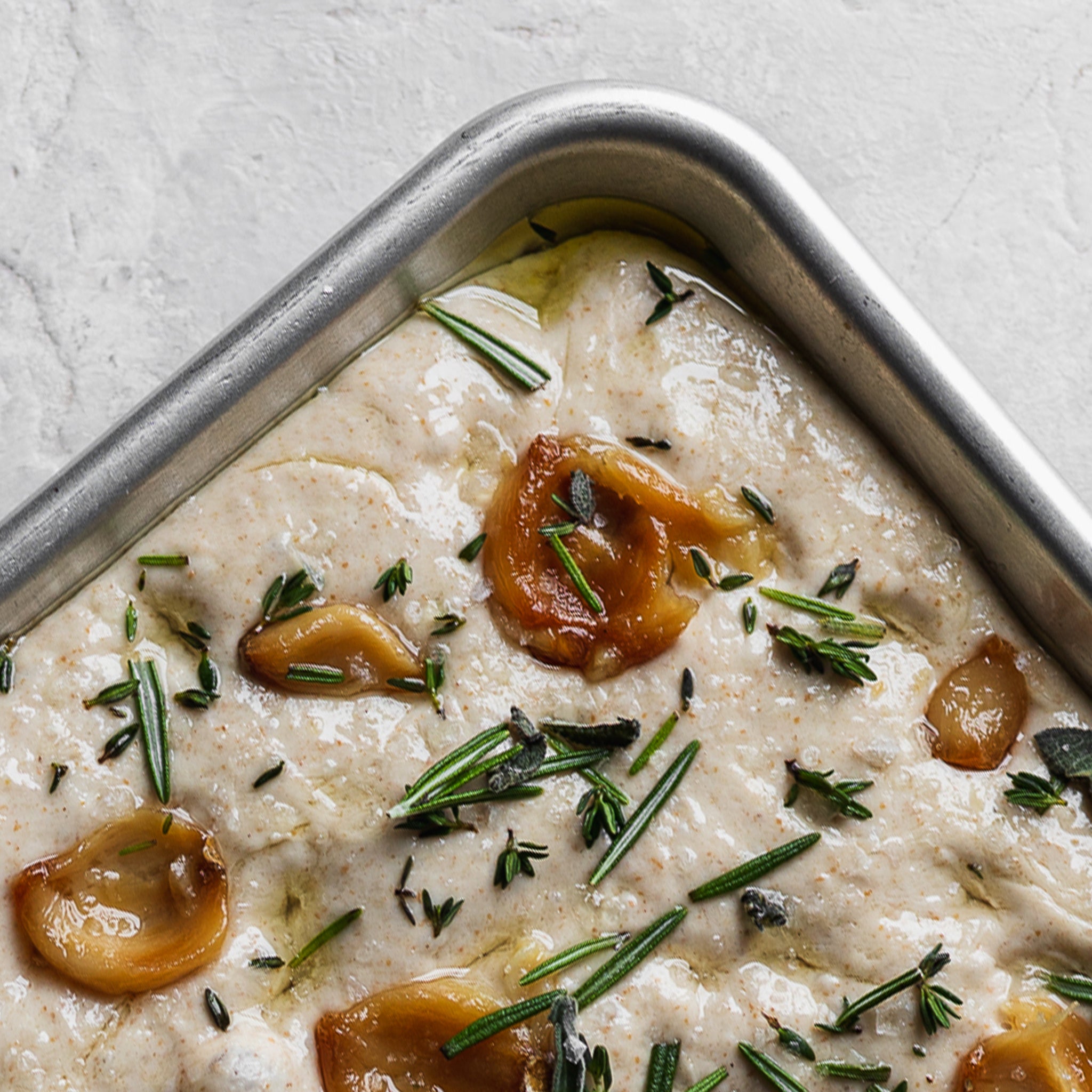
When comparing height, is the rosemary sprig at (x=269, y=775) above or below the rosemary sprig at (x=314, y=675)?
below

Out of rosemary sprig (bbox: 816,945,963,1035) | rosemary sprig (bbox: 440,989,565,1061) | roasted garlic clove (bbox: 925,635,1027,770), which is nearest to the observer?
rosemary sprig (bbox: 440,989,565,1061)

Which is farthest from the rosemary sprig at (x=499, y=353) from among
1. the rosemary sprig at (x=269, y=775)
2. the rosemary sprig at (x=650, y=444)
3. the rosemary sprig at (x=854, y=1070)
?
the rosemary sprig at (x=854, y=1070)

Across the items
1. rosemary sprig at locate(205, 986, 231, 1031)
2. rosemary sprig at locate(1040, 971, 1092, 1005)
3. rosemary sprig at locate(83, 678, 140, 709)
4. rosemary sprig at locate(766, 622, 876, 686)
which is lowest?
rosemary sprig at locate(205, 986, 231, 1031)

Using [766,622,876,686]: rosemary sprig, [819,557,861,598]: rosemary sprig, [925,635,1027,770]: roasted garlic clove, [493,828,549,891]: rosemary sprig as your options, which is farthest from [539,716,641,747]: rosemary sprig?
[925,635,1027,770]: roasted garlic clove

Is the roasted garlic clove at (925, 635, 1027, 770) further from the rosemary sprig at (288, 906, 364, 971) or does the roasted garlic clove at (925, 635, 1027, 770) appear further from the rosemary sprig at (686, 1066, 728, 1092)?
the rosemary sprig at (288, 906, 364, 971)

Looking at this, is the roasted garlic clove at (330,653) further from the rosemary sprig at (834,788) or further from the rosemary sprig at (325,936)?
the rosemary sprig at (834,788)

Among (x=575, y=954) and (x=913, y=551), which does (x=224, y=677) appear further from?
(x=913, y=551)

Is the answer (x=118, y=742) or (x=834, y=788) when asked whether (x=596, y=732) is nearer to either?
(x=834, y=788)

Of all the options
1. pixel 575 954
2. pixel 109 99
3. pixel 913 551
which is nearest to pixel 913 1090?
pixel 575 954
